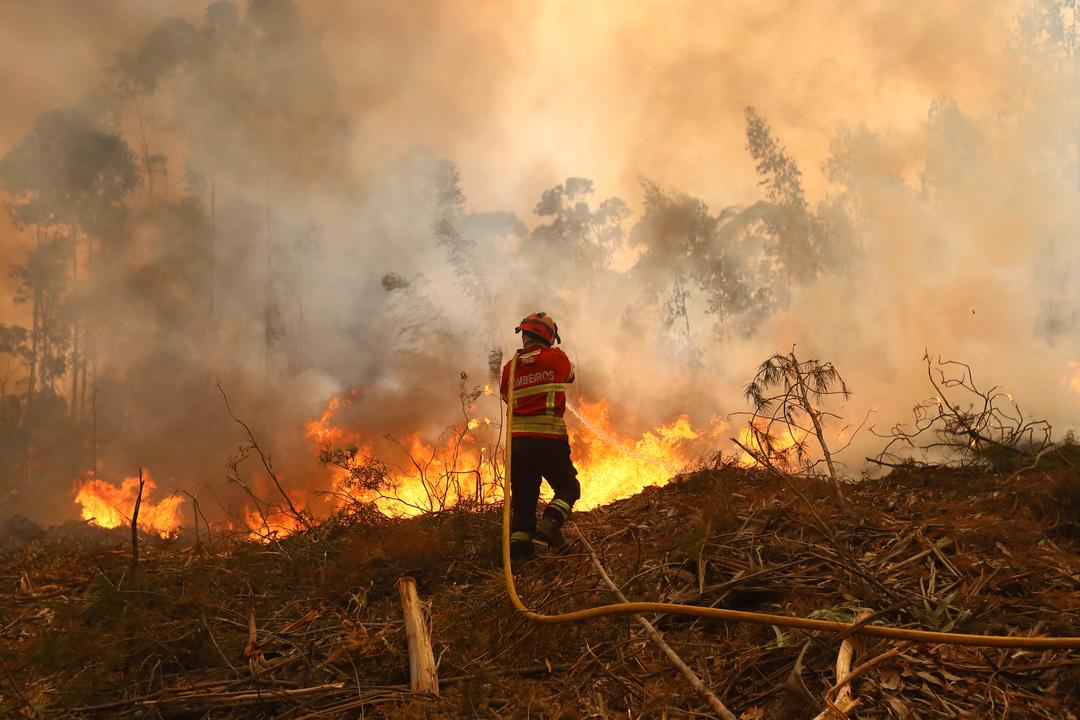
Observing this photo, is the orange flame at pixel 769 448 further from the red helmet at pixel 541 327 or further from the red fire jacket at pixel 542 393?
the red helmet at pixel 541 327

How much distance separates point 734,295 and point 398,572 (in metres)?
28.5

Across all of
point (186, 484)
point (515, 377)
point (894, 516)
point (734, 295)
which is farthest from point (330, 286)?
point (894, 516)

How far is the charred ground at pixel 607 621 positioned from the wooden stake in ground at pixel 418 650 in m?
0.08

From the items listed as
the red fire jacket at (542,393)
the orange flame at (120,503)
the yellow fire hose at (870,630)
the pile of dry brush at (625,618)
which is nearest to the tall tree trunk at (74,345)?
the orange flame at (120,503)

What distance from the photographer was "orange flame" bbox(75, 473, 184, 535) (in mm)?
24297

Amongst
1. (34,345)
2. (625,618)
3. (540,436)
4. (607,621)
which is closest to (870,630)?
(625,618)

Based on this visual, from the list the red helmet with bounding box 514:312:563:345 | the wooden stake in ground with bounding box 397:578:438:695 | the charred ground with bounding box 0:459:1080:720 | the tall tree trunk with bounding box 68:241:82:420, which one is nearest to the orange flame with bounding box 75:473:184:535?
the tall tree trunk with bounding box 68:241:82:420

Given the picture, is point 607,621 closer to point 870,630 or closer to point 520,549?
point 870,630

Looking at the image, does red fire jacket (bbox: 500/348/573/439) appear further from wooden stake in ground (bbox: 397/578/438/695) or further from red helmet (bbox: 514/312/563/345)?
wooden stake in ground (bbox: 397/578/438/695)

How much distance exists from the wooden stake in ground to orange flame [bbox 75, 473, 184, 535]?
2338 centimetres

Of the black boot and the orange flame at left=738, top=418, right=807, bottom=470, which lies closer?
the orange flame at left=738, top=418, right=807, bottom=470

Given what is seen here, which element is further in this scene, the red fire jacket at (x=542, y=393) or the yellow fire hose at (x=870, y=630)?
the red fire jacket at (x=542, y=393)

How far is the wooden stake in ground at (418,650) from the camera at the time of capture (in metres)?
3.28

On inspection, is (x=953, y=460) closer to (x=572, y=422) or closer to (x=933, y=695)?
(x=933, y=695)
